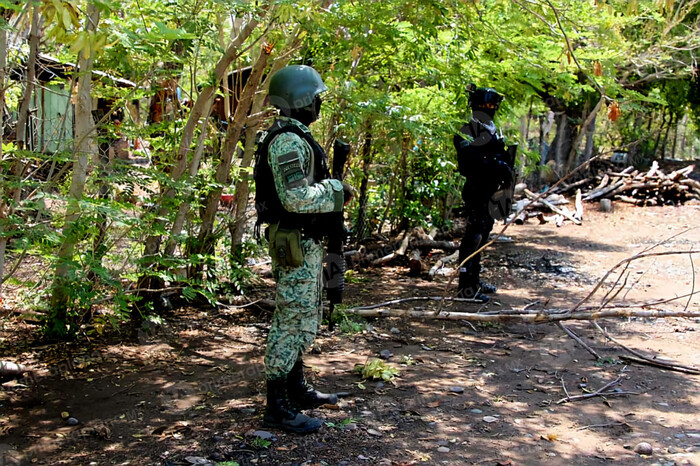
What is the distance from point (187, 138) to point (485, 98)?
300cm

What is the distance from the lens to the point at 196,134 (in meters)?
5.74

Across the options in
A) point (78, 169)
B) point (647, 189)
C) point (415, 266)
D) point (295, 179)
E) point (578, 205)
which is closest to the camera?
point (295, 179)

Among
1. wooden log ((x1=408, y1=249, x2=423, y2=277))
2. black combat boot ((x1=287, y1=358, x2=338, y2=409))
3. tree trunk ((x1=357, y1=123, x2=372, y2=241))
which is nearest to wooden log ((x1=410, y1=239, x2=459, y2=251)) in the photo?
wooden log ((x1=408, y1=249, x2=423, y2=277))

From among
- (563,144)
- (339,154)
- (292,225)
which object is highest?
(563,144)

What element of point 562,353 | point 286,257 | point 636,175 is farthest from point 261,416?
point 636,175

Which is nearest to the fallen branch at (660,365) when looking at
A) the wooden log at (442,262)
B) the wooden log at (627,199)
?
the wooden log at (442,262)

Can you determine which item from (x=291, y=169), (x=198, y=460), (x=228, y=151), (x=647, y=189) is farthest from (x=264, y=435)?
(x=647, y=189)

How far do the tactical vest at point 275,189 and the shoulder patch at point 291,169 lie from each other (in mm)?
169

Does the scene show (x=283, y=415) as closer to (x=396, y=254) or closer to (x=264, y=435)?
(x=264, y=435)

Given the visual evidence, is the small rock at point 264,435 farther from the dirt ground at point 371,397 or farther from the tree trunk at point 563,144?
the tree trunk at point 563,144

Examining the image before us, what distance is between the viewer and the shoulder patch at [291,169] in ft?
11.3

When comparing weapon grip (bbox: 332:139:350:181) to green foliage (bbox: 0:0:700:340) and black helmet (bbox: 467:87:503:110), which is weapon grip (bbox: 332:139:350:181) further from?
black helmet (bbox: 467:87:503:110)

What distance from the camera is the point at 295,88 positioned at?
3664 mm

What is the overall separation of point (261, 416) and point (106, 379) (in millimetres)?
1283
